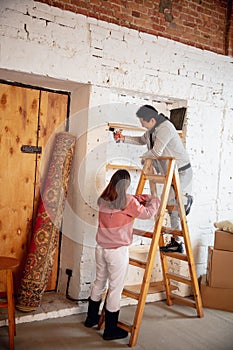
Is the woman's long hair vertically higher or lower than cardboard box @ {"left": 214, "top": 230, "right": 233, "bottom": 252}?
higher

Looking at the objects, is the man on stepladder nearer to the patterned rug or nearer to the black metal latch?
the patterned rug

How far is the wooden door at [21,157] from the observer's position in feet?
11.2

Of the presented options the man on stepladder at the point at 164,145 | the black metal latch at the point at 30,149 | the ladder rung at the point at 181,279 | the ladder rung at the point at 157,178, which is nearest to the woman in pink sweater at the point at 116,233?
the ladder rung at the point at 157,178

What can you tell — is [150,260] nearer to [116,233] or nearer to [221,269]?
[116,233]

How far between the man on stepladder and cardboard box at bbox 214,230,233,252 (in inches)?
17.7

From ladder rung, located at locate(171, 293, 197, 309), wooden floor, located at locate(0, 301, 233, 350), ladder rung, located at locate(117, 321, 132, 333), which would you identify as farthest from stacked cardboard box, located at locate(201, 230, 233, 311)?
ladder rung, located at locate(117, 321, 132, 333)

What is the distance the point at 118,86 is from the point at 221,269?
83.6 inches

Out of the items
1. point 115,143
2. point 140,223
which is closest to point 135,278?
point 140,223

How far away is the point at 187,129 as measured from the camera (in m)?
4.11

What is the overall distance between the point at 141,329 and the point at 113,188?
128 cm

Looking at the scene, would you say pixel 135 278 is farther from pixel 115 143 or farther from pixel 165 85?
pixel 165 85

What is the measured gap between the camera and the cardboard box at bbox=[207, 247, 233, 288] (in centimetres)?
381

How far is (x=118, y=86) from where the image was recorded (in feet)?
11.9

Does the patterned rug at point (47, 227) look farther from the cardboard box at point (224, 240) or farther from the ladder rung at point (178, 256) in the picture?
the cardboard box at point (224, 240)
